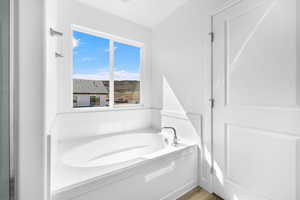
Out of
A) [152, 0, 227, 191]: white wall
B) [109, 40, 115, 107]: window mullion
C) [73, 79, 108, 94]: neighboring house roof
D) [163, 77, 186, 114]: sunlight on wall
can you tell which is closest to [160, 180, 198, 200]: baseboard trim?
[152, 0, 227, 191]: white wall

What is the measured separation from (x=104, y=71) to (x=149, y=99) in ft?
3.25

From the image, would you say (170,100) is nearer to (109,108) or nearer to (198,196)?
(109,108)

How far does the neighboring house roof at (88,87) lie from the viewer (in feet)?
7.20

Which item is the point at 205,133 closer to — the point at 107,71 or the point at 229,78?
the point at 229,78

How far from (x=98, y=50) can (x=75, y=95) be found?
80 centimetres

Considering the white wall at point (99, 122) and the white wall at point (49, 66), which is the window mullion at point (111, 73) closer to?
the white wall at point (99, 122)

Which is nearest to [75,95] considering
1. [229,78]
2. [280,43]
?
A: [229,78]

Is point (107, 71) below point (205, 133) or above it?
above

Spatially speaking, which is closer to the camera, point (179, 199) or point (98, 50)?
point (179, 199)

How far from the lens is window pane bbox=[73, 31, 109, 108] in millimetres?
2195

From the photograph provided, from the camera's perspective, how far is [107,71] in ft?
8.09

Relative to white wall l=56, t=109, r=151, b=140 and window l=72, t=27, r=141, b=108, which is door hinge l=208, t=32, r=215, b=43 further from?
white wall l=56, t=109, r=151, b=140

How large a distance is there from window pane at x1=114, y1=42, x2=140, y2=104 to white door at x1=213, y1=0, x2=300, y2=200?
1480mm

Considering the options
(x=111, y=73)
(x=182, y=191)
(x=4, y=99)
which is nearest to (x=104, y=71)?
(x=111, y=73)
